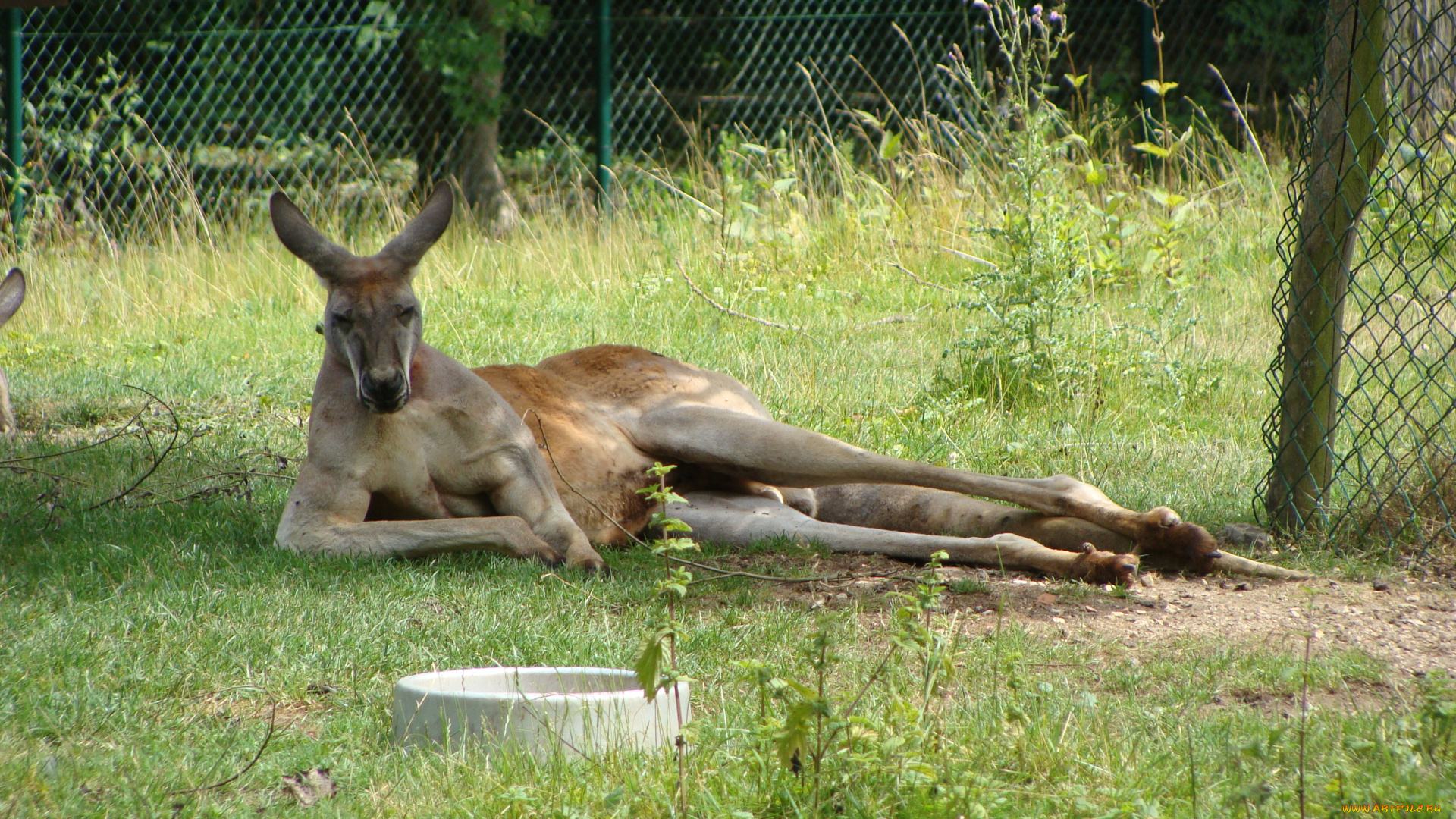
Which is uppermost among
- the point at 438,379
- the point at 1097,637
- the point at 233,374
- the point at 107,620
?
the point at 1097,637

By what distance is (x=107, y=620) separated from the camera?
3.24m

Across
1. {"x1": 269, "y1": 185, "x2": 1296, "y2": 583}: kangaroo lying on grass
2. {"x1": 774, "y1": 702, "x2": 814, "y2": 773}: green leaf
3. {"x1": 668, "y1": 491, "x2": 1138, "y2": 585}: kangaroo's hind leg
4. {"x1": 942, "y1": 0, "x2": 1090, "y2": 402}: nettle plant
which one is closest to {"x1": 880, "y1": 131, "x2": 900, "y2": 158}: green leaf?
{"x1": 942, "y1": 0, "x2": 1090, "y2": 402}: nettle plant

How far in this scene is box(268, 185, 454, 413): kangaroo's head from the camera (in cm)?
389

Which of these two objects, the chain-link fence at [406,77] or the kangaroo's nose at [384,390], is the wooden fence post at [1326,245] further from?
the chain-link fence at [406,77]

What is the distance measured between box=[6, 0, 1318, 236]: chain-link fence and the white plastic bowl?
25.3 feet

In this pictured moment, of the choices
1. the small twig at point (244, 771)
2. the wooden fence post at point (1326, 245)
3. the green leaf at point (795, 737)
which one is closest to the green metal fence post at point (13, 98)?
the small twig at point (244, 771)

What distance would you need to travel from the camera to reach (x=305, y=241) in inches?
163

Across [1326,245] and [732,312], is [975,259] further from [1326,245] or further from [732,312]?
[1326,245]

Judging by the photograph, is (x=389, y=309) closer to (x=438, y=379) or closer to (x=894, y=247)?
(x=438, y=379)

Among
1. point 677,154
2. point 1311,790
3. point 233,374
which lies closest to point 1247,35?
point 677,154

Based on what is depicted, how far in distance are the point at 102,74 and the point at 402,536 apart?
8948mm

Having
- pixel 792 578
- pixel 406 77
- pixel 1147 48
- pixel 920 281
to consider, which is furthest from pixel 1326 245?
pixel 406 77

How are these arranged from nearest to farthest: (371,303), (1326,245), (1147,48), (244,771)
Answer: (244,771) < (371,303) < (1326,245) < (1147,48)

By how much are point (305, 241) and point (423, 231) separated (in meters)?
0.38
